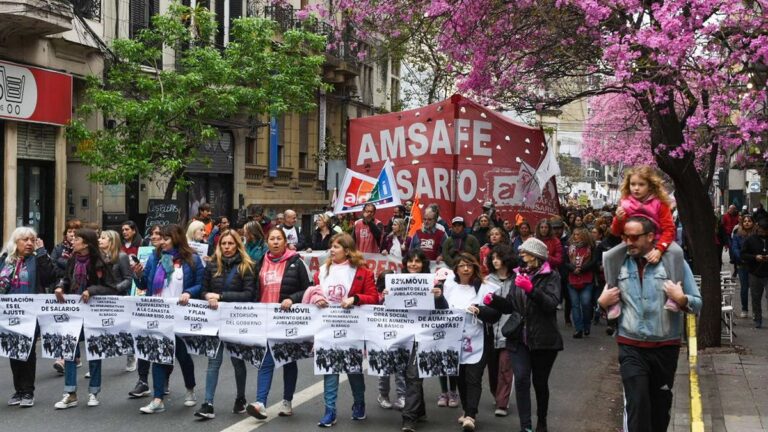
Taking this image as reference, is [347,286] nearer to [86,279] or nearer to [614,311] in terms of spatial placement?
[86,279]

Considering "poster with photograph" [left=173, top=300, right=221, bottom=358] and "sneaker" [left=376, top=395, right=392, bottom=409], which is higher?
"poster with photograph" [left=173, top=300, right=221, bottom=358]

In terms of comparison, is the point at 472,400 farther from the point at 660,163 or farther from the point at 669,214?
the point at 660,163

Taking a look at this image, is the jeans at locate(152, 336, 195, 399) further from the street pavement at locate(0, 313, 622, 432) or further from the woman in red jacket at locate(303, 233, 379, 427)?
the woman in red jacket at locate(303, 233, 379, 427)

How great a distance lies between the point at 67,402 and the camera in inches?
365

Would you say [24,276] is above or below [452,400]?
above

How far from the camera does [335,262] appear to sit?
29.8 ft

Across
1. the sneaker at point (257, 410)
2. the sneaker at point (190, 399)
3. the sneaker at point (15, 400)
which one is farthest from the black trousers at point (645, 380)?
the sneaker at point (15, 400)

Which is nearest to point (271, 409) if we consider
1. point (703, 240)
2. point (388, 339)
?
point (388, 339)

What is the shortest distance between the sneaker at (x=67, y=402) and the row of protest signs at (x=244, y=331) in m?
0.36

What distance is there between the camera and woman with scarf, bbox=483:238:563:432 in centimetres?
823

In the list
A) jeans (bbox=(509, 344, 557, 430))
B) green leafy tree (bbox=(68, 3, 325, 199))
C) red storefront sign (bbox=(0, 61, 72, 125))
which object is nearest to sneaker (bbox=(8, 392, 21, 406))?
jeans (bbox=(509, 344, 557, 430))

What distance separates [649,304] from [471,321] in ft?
8.37

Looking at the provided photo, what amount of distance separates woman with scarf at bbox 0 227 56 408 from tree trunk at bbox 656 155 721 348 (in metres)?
7.53

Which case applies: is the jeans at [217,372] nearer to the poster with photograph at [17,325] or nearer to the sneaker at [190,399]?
the sneaker at [190,399]
